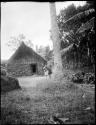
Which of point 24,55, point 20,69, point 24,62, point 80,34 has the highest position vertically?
point 80,34

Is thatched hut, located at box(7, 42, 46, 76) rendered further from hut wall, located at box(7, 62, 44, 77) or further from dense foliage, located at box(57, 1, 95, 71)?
dense foliage, located at box(57, 1, 95, 71)

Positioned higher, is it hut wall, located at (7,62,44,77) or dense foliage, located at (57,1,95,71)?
dense foliage, located at (57,1,95,71)

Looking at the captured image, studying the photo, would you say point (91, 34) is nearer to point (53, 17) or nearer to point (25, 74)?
point (53, 17)

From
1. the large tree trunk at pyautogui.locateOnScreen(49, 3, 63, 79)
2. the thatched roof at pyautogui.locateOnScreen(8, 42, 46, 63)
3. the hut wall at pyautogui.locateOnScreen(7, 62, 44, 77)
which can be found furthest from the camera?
the thatched roof at pyautogui.locateOnScreen(8, 42, 46, 63)

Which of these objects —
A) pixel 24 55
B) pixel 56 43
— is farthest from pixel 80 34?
pixel 24 55

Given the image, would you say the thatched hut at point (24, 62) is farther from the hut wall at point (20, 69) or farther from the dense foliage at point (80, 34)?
the dense foliage at point (80, 34)

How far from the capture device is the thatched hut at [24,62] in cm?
2811

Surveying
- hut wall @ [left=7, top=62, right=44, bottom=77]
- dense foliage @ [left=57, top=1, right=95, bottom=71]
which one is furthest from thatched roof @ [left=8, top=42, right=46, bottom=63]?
dense foliage @ [left=57, top=1, right=95, bottom=71]

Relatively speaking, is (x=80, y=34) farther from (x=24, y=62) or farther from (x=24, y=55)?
(x=24, y=62)

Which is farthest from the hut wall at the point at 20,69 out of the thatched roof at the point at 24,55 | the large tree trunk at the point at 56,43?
the large tree trunk at the point at 56,43

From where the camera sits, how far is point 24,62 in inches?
1124

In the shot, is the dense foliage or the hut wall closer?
the dense foliage

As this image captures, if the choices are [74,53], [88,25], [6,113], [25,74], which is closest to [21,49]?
[25,74]

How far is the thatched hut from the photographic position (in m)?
28.1
